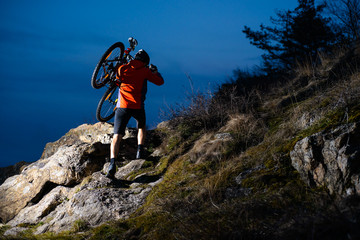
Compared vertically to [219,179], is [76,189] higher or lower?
higher

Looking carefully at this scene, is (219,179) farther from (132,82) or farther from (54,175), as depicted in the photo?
(54,175)

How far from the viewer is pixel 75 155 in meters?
6.96

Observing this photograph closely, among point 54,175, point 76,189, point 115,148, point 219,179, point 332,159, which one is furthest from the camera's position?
point 54,175

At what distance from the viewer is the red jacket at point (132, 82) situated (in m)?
6.23

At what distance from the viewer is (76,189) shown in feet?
21.3

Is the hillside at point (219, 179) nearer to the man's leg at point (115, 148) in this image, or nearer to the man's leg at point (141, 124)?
the man's leg at point (141, 124)

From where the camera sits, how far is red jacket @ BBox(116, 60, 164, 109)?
6.23 m

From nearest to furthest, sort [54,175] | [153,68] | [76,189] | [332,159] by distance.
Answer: [332,159]
[153,68]
[76,189]
[54,175]

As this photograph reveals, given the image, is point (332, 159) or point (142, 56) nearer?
point (332, 159)

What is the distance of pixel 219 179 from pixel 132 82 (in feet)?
9.41

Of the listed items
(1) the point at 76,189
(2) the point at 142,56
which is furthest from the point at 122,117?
(1) the point at 76,189

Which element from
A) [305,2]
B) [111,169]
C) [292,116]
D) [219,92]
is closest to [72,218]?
[111,169]

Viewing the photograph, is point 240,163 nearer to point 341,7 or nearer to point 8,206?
point 8,206

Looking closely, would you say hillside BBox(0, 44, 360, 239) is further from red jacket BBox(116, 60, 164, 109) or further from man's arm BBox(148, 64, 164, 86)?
man's arm BBox(148, 64, 164, 86)
